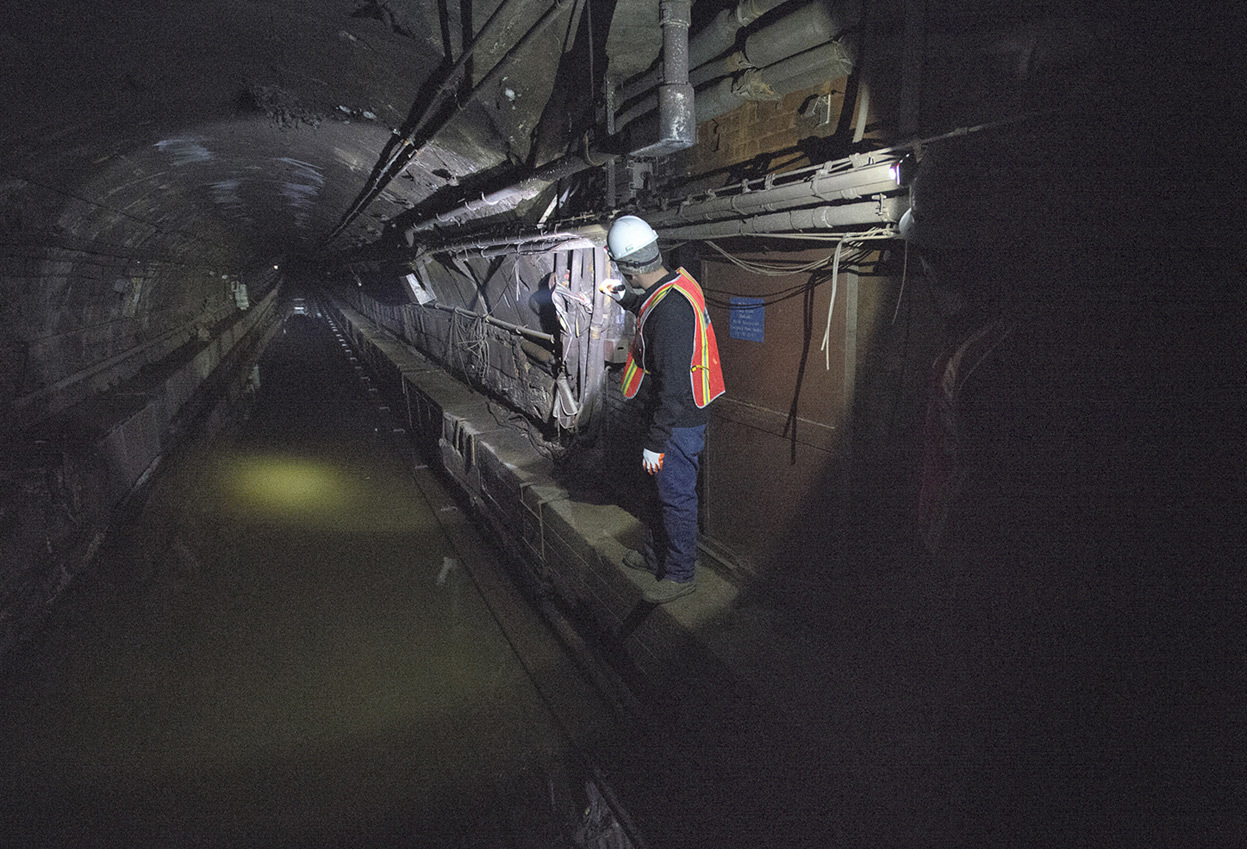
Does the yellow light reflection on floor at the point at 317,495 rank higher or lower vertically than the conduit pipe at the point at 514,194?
lower

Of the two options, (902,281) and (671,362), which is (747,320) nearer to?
(671,362)

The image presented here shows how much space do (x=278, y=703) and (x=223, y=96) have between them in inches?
223

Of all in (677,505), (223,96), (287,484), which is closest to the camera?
(677,505)

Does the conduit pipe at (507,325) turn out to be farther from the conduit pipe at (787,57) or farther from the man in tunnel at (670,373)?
the conduit pipe at (787,57)

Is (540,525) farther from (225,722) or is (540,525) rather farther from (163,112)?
(163,112)

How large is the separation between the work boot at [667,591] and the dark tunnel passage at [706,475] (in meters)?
0.07

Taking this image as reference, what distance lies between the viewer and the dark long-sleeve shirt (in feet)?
10.4

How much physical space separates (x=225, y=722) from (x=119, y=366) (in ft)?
30.1

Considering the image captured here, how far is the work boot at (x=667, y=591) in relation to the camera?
12.1 ft

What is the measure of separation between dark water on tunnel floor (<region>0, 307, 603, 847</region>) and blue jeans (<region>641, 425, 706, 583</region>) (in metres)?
1.46

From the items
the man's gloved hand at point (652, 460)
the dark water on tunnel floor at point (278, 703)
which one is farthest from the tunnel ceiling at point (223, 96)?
the dark water on tunnel floor at point (278, 703)

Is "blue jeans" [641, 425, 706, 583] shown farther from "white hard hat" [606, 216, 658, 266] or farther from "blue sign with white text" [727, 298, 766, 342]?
"white hard hat" [606, 216, 658, 266]

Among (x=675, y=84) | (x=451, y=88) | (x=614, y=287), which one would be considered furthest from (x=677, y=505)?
(x=451, y=88)

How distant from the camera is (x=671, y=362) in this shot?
3168mm
